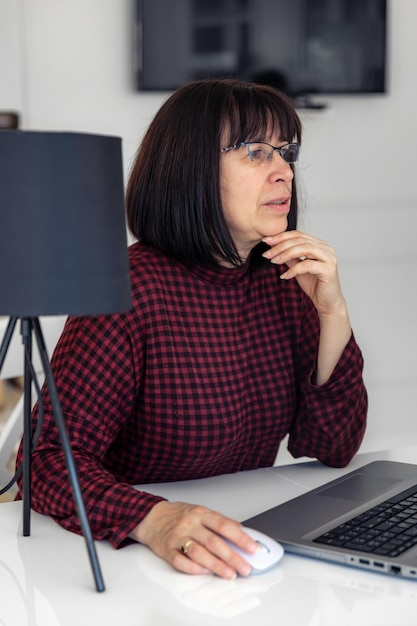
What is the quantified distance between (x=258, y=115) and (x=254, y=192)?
0.39 ft

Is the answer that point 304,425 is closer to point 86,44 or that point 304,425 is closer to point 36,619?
point 36,619

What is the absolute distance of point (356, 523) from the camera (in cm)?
121

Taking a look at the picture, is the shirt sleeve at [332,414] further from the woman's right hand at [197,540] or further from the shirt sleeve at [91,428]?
the woman's right hand at [197,540]

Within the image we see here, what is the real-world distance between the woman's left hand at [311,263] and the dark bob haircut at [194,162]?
0.30 ft

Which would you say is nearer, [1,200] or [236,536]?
[1,200]

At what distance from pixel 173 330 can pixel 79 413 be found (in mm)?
224

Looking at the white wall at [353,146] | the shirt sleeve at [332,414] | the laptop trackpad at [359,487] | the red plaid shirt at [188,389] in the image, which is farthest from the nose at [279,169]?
the white wall at [353,146]

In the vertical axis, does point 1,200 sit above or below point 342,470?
above

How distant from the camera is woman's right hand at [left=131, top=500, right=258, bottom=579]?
1.11 meters

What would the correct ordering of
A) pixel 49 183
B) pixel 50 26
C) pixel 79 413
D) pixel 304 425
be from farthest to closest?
pixel 50 26
pixel 304 425
pixel 79 413
pixel 49 183

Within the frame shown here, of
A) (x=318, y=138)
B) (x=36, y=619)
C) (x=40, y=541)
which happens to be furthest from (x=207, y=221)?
(x=318, y=138)

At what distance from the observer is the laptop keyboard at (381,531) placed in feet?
3.72

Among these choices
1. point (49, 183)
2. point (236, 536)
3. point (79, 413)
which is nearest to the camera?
point (49, 183)

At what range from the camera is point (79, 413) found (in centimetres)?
139
